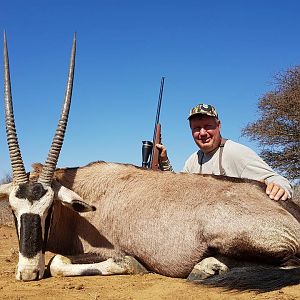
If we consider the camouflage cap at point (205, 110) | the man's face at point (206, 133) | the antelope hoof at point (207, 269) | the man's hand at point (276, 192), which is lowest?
the antelope hoof at point (207, 269)

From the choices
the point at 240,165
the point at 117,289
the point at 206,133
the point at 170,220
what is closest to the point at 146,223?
the point at 170,220

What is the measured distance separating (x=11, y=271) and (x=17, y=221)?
37.0 inches

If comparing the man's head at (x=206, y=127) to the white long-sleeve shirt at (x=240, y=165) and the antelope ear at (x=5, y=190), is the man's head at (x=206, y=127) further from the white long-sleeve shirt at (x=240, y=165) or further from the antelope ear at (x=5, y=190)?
the antelope ear at (x=5, y=190)

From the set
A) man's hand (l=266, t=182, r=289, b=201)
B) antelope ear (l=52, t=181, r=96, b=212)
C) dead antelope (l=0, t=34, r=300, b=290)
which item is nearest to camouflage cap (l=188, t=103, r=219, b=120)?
dead antelope (l=0, t=34, r=300, b=290)

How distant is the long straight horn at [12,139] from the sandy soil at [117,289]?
99cm

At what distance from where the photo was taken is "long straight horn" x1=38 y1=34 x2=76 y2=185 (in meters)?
5.13

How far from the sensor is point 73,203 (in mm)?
5145

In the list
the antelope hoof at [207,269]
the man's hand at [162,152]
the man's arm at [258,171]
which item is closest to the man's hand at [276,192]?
the man's arm at [258,171]

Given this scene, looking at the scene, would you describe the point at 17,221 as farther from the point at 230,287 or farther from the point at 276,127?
the point at 276,127

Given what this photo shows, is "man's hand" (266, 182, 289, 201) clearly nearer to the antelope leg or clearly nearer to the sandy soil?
the sandy soil

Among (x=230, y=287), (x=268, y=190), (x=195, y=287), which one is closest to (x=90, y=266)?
(x=195, y=287)

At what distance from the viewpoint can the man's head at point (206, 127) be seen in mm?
6264

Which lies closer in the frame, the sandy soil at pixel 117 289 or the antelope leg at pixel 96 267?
the sandy soil at pixel 117 289

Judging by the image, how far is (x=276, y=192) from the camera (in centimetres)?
498
